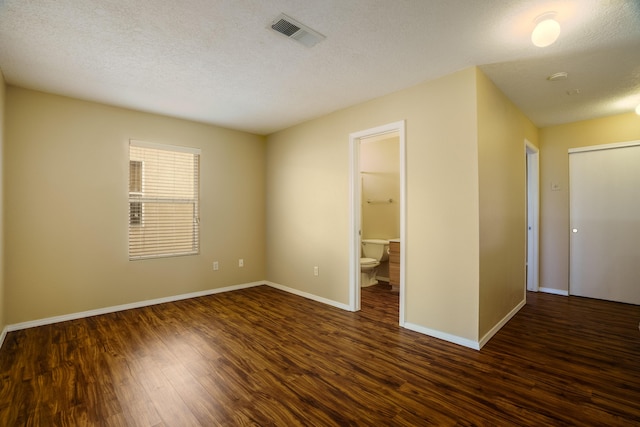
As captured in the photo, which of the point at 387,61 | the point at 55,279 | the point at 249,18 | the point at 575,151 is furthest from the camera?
the point at 575,151

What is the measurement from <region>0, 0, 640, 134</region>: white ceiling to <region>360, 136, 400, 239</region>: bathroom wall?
2.05 m

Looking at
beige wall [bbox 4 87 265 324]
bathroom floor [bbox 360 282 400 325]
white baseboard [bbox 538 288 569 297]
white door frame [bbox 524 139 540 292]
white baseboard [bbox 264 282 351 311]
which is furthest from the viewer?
white door frame [bbox 524 139 540 292]

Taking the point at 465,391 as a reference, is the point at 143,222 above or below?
above

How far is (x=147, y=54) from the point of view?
8.07 feet

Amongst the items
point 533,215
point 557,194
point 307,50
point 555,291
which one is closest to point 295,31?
point 307,50

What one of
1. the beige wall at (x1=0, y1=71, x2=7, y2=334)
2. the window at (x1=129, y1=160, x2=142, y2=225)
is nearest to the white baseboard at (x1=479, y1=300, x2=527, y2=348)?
the window at (x1=129, y1=160, x2=142, y2=225)

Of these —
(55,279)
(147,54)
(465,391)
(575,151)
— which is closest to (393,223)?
(575,151)

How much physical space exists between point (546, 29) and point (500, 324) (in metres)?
2.73

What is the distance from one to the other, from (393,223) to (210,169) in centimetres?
328

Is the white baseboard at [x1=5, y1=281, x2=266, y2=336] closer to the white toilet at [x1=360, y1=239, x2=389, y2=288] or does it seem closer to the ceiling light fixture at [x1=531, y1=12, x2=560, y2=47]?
the white toilet at [x1=360, y1=239, x2=389, y2=288]

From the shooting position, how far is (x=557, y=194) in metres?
4.52

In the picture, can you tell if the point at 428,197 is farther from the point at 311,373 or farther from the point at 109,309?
the point at 109,309

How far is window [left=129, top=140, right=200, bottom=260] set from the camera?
12.8ft

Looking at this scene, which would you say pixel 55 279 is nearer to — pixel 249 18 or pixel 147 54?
pixel 147 54
